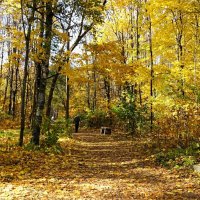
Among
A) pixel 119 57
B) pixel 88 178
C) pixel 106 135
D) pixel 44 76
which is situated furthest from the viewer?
pixel 106 135

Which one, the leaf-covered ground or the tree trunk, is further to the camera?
the tree trunk

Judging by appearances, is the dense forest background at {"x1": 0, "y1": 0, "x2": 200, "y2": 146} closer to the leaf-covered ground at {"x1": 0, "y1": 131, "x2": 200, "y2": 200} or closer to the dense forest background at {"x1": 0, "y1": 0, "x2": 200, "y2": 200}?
the dense forest background at {"x1": 0, "y1": 0, "x2": 200, "y2": 200}

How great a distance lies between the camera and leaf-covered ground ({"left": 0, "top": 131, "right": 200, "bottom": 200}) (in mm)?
6195

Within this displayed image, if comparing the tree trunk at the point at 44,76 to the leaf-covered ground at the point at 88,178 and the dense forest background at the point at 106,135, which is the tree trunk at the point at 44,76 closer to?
the dense forest background at the point at 106,135

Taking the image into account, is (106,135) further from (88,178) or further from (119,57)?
(88,178)

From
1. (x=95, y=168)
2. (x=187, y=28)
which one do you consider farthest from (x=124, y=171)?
(x=187, y=28)

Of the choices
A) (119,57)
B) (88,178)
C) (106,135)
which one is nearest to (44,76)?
(88,178)

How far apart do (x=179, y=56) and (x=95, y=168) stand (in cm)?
1020

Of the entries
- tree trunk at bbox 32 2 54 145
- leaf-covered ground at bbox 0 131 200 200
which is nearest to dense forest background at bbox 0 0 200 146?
tree trunk at bbox 32 2 54 145

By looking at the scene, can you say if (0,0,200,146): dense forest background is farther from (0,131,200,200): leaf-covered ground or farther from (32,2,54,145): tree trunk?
(0,131,200,200): leaf-covered ground

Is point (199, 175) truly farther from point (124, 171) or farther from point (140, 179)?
point (124, 171)

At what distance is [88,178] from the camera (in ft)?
25.6

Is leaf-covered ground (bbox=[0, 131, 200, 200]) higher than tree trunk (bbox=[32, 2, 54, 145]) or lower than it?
lower

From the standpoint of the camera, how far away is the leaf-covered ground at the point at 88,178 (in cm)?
620
